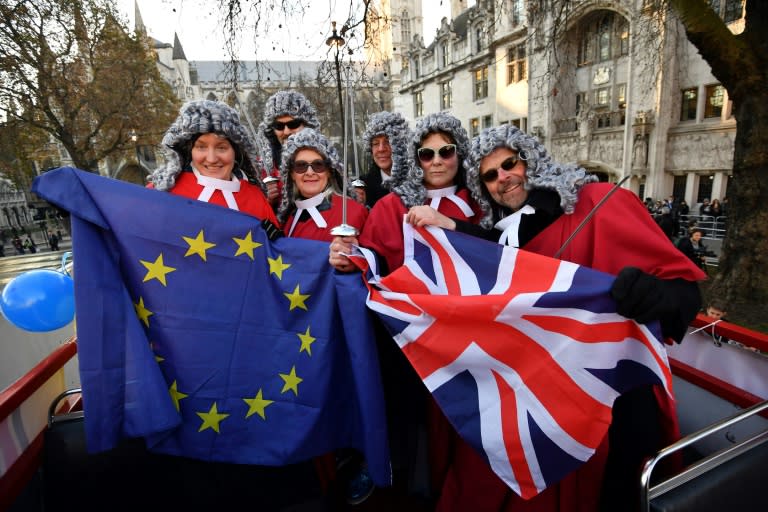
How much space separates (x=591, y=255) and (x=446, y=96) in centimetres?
3551

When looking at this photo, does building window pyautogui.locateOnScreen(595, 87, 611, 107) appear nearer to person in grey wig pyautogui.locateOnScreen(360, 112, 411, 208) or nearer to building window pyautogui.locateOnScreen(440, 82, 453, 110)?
building window pyautogui.locateOnScreen(440, 82, 453, 110)

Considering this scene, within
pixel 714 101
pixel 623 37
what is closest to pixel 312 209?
pixel 714 101

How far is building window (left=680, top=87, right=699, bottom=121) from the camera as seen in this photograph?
704 inches

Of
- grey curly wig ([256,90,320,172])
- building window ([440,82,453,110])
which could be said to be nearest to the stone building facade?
building window ([440,82,453,110])

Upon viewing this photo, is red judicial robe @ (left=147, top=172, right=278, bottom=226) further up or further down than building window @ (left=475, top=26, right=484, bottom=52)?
further down

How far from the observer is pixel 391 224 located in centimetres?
276

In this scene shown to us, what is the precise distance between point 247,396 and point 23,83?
18.1 m

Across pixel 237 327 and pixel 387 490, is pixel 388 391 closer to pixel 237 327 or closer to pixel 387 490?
pixel 387 490

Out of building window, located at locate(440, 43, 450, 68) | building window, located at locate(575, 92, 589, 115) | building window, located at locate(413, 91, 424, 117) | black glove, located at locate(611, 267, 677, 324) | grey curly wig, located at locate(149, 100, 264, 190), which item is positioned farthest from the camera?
building window, located at locate(413, 91, 424, 117)

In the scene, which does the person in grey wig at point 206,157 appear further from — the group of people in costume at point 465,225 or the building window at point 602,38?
the building window at point 602,38

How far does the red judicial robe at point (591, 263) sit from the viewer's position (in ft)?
6.24

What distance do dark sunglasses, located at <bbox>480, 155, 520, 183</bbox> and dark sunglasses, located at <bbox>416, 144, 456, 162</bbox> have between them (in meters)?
0.51

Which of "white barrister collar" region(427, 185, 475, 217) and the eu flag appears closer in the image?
the eu flag

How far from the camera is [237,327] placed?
2291 millimetres
